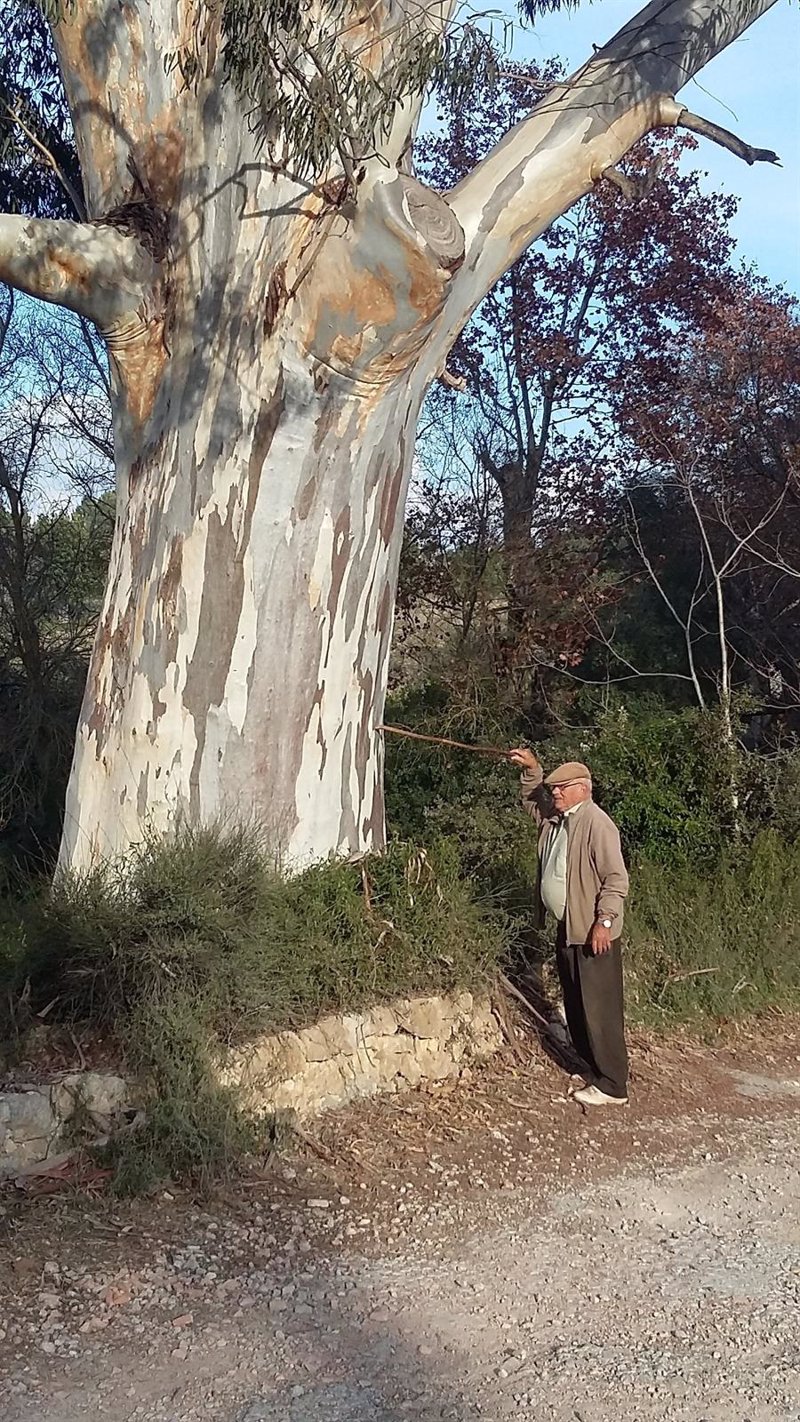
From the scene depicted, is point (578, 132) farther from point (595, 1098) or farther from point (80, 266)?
point (595, 1098)

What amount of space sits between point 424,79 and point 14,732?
6.38 meters

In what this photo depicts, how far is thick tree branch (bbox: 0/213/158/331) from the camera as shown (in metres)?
5.97

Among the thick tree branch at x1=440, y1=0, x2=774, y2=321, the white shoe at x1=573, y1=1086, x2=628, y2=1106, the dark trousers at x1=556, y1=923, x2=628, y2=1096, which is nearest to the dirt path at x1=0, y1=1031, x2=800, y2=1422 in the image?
the white shoe at x1=573, y1=1086, x2=628, y2=1106

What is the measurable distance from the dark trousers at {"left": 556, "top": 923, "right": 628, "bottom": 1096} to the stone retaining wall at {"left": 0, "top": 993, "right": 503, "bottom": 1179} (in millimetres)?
518

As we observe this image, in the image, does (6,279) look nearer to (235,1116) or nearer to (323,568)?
(323,568)

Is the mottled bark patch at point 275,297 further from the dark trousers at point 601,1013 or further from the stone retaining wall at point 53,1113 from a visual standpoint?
the stone retaining wall at point 53,1113

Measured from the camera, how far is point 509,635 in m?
12.2

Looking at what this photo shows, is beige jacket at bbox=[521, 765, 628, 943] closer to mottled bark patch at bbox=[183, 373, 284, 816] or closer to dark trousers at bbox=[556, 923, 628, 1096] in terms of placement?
dark trousers at bbox=[556, 923, 628, 1096]

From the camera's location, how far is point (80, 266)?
612 cm

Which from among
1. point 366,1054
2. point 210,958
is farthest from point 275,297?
point 366,1054

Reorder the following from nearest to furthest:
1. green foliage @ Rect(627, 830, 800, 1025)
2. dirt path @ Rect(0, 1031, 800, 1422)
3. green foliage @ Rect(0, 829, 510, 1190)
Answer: dirt path @ Rect(0, 1031, 800, 1422), green foliage @ Rect(0, 829, 510, 1190), green foliage @ Rect(627, 830, 800, 1025)

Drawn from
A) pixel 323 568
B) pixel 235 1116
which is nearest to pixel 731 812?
pixel 323 568

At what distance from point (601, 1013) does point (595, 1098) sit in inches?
16.3

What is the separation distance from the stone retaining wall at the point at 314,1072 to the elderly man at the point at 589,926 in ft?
1.74
